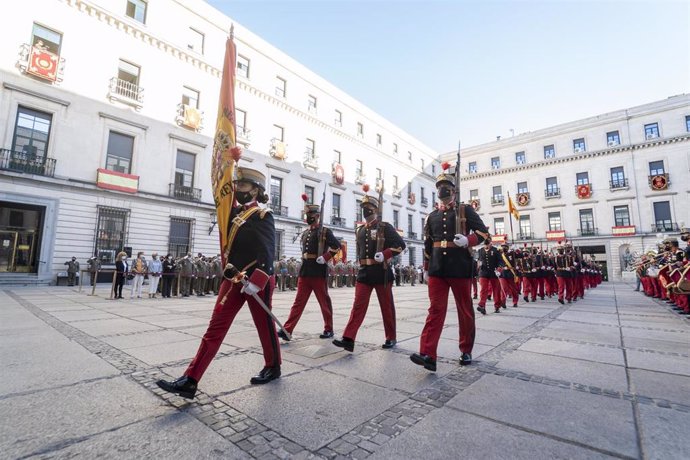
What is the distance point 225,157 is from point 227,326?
1892mm

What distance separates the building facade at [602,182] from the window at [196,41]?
27307 millimetres

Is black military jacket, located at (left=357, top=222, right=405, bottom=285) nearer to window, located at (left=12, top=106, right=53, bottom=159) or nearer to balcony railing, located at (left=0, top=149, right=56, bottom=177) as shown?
balcony railing, located at (left=0, top=149, right=56, bottom=177)

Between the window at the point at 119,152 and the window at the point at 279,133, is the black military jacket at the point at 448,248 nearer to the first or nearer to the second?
the window at the point at 119,152

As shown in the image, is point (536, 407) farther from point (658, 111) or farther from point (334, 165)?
point (658, 111)

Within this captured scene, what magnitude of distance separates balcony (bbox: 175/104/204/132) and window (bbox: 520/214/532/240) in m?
36.9

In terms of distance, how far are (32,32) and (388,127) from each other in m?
30.9

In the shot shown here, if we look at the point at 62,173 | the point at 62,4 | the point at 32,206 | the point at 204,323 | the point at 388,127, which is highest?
the point at 388,127

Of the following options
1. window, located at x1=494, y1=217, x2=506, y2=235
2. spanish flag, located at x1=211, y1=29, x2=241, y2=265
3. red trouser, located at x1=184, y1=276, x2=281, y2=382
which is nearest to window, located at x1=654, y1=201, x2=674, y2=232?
window, located at x1=494, y1=217, x2=506, y2=235

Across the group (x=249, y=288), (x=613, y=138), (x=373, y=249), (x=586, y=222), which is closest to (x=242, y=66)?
(x=373, y=249)

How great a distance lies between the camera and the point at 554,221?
38.4 meters

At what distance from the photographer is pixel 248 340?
4.71 m

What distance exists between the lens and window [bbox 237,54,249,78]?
24422mm

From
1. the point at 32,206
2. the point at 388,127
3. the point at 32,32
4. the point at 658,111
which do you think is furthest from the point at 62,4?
the point at 658,111

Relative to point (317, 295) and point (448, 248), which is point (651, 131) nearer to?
point (448, 248)
